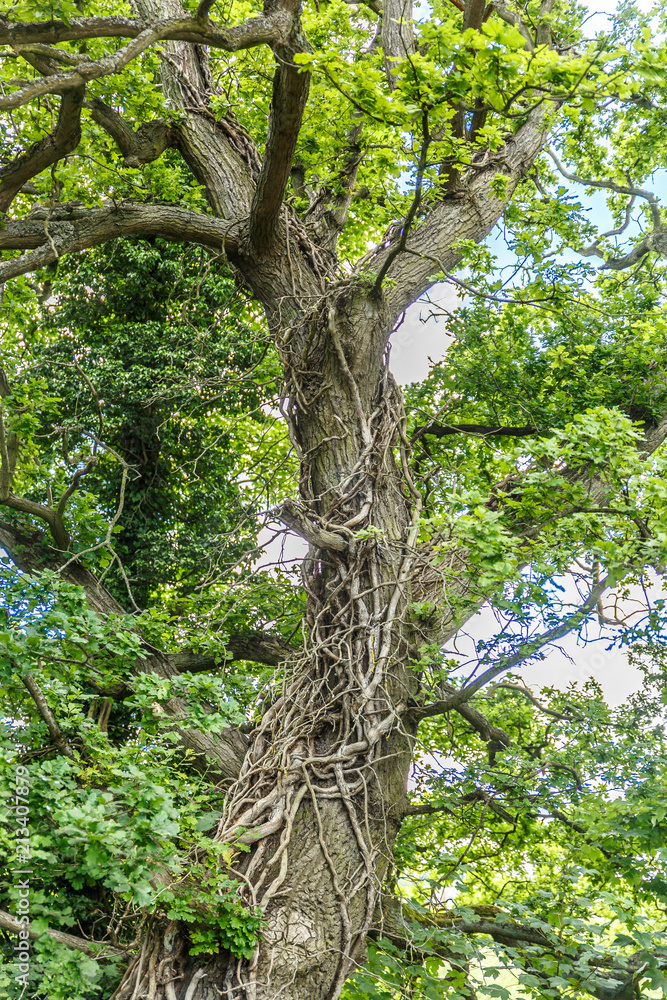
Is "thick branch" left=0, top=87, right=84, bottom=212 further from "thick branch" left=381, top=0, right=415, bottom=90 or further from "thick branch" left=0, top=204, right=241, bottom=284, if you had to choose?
"thick branch" left=381, top=0, right=415, bottom=90

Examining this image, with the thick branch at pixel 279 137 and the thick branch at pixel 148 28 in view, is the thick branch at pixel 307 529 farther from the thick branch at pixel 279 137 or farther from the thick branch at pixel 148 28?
the thick branch at pixel 148 28

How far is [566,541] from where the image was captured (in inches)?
131

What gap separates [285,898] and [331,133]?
5.02 m

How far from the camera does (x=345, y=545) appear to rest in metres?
3.94

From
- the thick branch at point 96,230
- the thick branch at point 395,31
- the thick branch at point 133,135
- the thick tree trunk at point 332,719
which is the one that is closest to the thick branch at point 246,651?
the thick tree trunk at point 332,719

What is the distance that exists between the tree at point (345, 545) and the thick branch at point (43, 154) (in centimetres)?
2

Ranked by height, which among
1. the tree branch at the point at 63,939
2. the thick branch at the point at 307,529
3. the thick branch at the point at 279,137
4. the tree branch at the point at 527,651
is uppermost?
the thick branch at the point at 279,137

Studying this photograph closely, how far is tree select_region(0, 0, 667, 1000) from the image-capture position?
2.88m

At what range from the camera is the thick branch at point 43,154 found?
3.78m

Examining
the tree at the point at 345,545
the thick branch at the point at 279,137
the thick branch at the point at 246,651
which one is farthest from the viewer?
the thick branch at the point at 246,651

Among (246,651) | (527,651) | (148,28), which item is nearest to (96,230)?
(148,28)

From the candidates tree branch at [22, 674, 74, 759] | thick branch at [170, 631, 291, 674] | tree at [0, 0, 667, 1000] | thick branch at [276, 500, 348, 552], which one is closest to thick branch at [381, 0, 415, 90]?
tree at [0, 0, 667, 1000]

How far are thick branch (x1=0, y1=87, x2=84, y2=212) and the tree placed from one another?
0.02 meters

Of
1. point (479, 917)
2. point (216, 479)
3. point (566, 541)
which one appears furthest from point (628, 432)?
point (216, 479)
